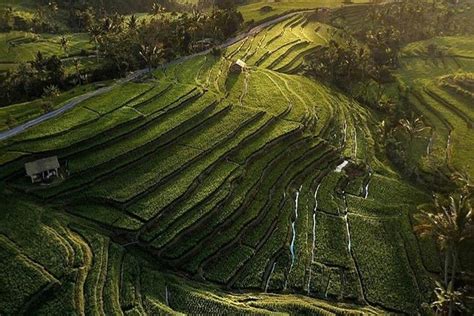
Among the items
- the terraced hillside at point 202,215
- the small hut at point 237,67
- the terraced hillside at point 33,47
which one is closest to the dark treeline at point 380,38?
the small hut at point 237,67

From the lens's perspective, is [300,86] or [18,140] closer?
[18,140]

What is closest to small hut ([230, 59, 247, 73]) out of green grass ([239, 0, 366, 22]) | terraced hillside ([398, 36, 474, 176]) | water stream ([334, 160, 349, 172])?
water stream ([334, 160, 349, 172])

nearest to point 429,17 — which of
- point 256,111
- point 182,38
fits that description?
point 182,38

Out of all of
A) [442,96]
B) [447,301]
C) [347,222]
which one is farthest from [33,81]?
[442,96]

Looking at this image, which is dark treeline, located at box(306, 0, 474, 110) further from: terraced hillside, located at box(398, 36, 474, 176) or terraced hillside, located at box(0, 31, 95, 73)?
terraced hillside, located at box(0, 31, 95, 73)

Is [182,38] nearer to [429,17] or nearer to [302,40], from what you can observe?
[302,40]

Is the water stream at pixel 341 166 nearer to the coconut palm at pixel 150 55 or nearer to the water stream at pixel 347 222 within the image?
the water stream at pixel 347 222

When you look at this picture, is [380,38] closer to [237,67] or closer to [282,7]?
[282,7]
